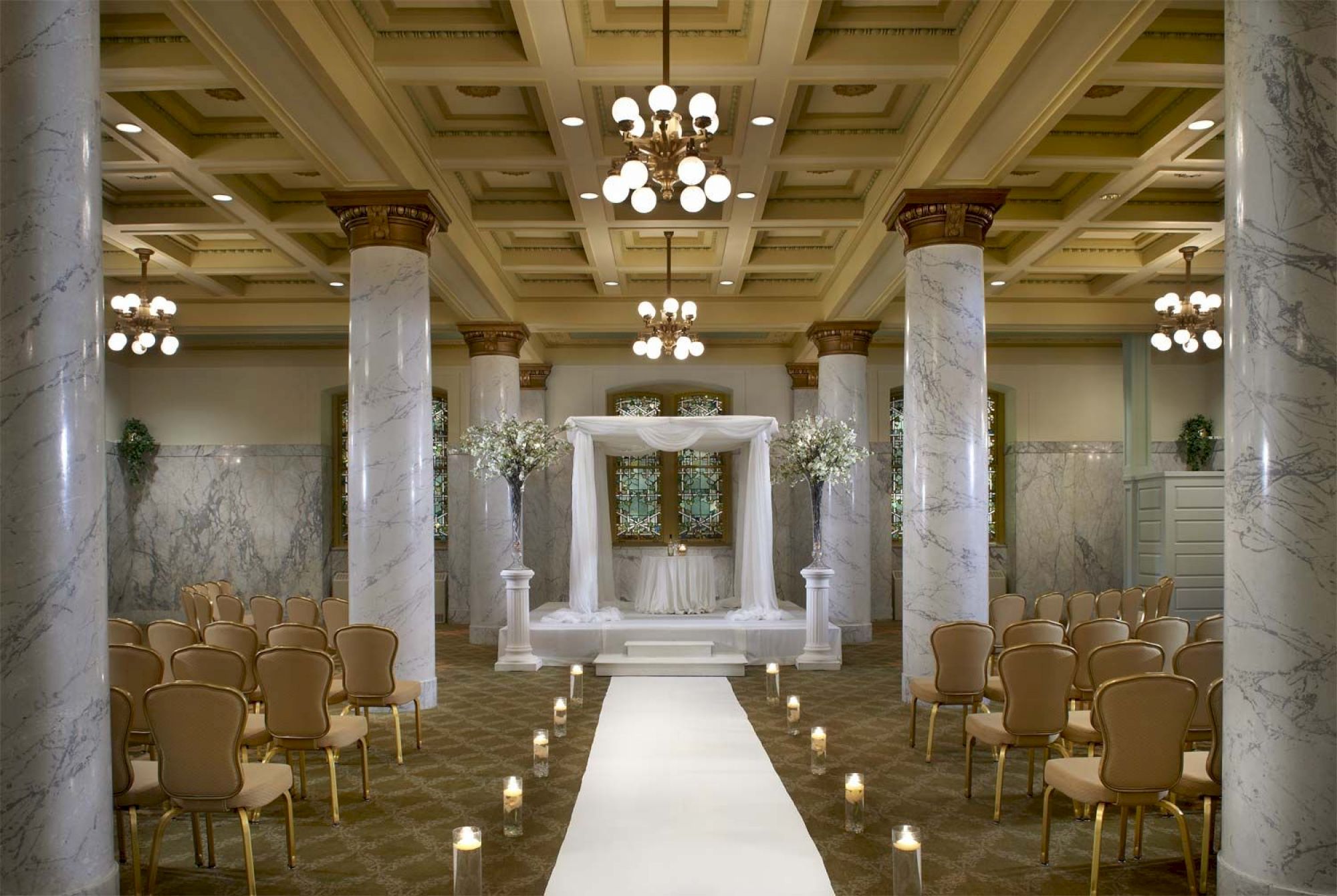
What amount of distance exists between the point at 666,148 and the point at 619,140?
2.81m

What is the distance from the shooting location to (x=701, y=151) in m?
6.11

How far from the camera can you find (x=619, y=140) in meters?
8.69

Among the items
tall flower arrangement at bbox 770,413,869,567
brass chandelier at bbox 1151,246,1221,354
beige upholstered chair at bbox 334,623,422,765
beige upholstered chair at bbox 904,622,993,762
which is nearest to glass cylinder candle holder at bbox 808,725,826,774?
beige upholstered chair at bbox 904,622,993,762

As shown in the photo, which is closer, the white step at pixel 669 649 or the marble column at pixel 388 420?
the marble column at pixel 388 420

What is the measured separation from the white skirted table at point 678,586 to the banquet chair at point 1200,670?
311 inches

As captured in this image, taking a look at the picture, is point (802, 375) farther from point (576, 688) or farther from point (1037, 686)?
point (1037, 686)

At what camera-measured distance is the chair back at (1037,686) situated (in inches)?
221

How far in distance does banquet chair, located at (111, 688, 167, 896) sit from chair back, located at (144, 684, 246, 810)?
0.11 m

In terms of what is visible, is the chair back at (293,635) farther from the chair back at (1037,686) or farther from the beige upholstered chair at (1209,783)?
the beige upholstered chair at (1209,783)

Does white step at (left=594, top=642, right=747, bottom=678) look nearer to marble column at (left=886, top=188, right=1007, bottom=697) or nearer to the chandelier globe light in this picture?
marble column at (left=886, top=188, right=1007, bottom=697)

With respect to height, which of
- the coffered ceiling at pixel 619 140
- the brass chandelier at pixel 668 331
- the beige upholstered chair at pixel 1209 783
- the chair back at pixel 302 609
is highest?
the coffered ceiling at pixel 619 140

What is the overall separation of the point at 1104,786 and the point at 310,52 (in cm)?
561

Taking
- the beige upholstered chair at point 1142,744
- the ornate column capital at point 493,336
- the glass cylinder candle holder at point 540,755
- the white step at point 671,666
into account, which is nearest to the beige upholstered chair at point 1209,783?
the beige upholstered chair at point 1142,744

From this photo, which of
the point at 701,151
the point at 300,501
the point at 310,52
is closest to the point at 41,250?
the point at 310,52
